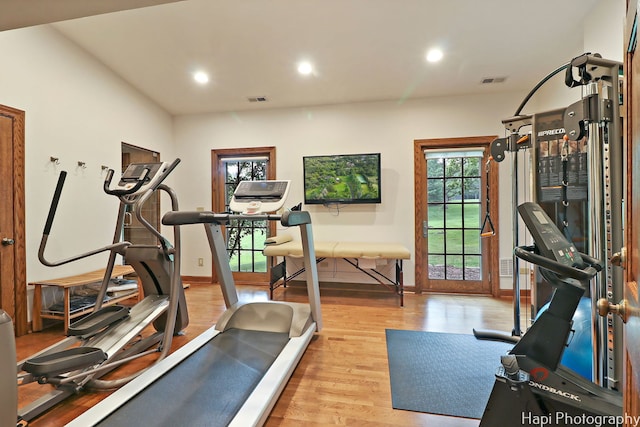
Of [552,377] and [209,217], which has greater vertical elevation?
[209,217]

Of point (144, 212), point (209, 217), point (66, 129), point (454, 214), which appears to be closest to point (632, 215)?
point (209, 217)

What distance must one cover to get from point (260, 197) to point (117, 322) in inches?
57.1

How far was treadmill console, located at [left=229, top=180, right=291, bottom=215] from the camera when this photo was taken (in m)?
2.46

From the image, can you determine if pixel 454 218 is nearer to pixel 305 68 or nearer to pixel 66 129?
pixel 305 68

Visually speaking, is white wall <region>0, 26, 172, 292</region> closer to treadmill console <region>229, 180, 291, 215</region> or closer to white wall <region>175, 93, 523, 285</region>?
white wall <region>175, 93, 523, 285</region>

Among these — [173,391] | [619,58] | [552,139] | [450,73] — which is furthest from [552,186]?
[173,391]

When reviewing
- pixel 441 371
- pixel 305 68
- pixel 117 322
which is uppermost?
pixel 305 68

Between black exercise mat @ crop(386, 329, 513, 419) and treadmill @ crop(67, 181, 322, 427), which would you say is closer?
treadmill @ crop(67, 181, 322, 427)

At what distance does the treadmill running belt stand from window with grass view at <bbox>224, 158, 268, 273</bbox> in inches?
93.8

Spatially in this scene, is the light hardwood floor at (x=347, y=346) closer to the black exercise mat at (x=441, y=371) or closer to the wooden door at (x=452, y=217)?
the black exercise mat at (x=441, y=371)

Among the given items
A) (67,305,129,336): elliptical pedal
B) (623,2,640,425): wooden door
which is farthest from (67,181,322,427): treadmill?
(623,2,640,425): wooden door

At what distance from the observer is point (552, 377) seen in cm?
116

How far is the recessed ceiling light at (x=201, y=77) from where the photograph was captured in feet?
12.4

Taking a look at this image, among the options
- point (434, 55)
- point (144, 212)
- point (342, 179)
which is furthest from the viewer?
point (144, 212)
